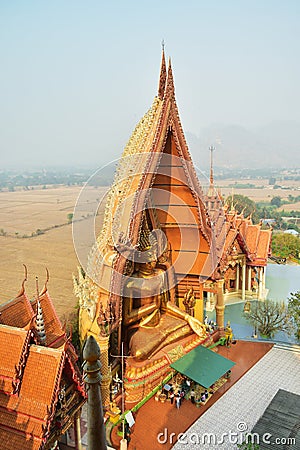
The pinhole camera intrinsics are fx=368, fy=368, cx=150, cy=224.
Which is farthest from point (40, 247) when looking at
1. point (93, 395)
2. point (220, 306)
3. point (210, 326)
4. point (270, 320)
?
point (93, 395)

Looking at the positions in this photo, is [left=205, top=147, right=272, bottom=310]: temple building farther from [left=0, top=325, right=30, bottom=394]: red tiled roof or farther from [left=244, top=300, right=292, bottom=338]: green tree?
[left=0, top=325, right=30, bottom=394]: red tiled roof

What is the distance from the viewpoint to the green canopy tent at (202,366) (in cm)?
1091

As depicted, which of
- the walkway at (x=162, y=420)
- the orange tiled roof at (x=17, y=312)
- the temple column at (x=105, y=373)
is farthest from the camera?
the temple column at (x=105, y=373)

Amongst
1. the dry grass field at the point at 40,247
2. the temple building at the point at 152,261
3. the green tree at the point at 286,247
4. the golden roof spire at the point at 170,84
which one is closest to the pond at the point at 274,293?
the temple building at the point at 152,261

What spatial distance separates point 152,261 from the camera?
12.4 metres

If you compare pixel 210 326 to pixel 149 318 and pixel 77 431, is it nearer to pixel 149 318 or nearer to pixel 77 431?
pixel 149 318

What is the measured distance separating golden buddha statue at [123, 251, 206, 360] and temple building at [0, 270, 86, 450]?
13.2ft

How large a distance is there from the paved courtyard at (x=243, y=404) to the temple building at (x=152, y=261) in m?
1.92

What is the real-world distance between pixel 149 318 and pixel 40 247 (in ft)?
114

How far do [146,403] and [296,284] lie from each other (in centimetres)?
1382

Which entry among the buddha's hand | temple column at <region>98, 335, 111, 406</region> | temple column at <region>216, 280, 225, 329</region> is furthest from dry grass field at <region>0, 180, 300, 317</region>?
temple column at <region>216, 280, 225, 329</region>

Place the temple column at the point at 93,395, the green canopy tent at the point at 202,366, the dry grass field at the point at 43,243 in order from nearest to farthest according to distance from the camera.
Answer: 1. the temple column at the point at 93,395
2. the green canopy tent at the point at 202,366
3. the dry grass field at the point at 43,243

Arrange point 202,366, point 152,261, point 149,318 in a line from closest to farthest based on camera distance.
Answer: point 202,366
point 152,261
point 149,318

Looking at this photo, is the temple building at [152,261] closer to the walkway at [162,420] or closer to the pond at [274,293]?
the walkway at [162,420]
